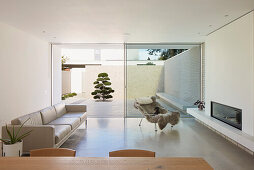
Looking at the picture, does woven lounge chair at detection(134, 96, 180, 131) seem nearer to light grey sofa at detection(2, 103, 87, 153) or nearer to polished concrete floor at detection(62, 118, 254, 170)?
polished concrete floor at detection(62, 118, 254, 170)

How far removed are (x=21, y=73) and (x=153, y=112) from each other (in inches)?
150

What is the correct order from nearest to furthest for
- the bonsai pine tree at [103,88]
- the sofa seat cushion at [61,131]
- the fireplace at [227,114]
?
the sofa seat cushion at [61,131] < the fireplace at [227,114] < the bonsai pine tree at [103,88]

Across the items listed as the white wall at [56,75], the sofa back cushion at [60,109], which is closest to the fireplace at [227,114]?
the sofa back cushion at [60,109]

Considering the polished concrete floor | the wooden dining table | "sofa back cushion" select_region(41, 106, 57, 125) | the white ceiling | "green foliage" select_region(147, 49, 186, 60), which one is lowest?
the polished concrete floor

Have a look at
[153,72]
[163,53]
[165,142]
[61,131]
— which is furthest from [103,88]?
[61,131]

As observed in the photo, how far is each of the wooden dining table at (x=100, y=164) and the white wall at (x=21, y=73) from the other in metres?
3.55

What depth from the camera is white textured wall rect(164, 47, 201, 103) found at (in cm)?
676

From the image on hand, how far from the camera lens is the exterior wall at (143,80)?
22.1ft

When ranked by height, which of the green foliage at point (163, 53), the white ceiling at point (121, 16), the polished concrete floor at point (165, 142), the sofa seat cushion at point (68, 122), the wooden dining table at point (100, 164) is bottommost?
the polished concrete floor at point (165, 142)

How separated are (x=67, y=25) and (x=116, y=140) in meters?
2.78

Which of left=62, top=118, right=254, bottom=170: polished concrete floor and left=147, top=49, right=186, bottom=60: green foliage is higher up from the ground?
left=147, top=49, right=186, bottom=60: green foliage

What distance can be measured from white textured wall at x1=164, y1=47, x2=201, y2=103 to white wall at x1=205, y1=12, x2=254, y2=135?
1.50m

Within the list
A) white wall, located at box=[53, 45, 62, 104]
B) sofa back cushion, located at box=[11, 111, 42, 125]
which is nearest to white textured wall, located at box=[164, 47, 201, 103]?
white wall, located at box=[53, 45, 62, 104]

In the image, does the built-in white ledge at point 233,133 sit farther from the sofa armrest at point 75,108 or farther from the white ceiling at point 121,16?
the sofa armrest at point 75,108
